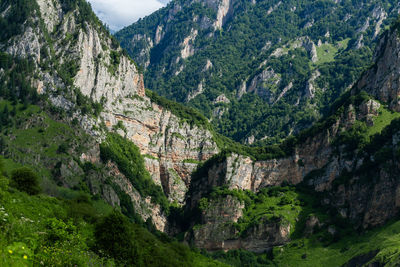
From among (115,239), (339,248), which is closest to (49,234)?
(115,239)

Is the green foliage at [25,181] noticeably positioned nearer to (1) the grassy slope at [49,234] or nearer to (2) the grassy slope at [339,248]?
(1) the grassy slope at [49,234]

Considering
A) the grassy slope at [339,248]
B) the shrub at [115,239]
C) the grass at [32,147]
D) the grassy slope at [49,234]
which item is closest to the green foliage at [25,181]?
the grassy slope at [49,234]

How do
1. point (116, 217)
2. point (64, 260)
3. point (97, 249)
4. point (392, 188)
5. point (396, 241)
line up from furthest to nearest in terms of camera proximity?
point (392, 188)
point (396, 241)
point (116, 217)
point (97, 249)
point (64, 260)

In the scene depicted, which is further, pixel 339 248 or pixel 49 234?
pixel 339 248

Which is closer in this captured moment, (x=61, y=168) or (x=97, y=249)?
(x=97, y=249)

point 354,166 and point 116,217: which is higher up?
point 354,166

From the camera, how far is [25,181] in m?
90.2

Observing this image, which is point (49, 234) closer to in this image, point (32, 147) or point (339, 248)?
point (339, 248)

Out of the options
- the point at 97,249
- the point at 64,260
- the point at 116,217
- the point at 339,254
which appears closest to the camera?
the point at 64,260

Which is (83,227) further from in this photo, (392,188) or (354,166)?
(354,166)

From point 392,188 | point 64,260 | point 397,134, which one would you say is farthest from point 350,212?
point 64,260

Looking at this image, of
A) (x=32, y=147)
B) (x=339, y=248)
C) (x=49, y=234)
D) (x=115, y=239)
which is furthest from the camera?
(x=32, y=147)

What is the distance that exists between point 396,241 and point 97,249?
113 meters

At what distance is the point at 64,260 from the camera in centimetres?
3616
